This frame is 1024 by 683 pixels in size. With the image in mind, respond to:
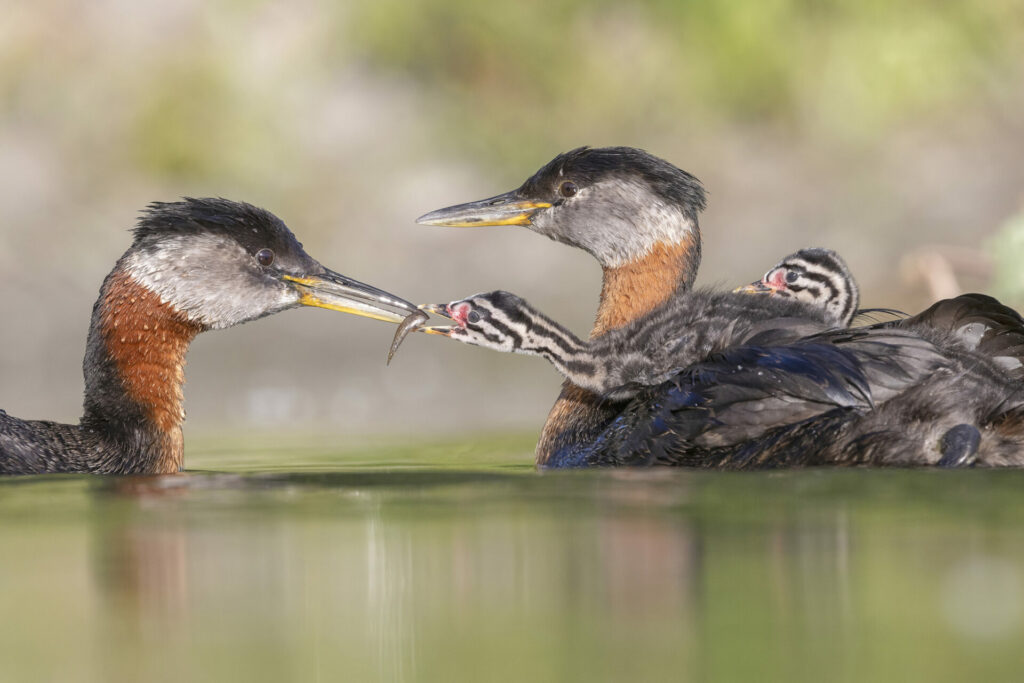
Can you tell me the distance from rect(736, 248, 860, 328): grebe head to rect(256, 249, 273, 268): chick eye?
200cm

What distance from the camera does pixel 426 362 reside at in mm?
11391

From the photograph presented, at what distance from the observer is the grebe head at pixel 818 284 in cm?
611

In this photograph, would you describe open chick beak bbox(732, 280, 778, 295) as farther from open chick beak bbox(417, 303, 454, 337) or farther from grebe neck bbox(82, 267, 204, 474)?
grebe neck bbox(82, 267, 204, 474)

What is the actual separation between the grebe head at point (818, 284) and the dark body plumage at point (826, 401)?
1.54ft

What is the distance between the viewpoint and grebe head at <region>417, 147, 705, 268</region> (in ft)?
21.7

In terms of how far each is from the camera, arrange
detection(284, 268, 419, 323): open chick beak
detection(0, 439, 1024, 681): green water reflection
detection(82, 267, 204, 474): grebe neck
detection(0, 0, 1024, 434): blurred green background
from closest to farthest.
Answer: detection(0, 439, 1024, 681): green water reflection
detection(82, 267, 204, 474): grebe neck
detection(284, 268, 419, 323): open chick beak
detection(0, 0, 1024, 434): blurred green background

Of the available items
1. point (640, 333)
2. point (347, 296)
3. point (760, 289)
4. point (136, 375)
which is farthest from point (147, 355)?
point (760, 289)

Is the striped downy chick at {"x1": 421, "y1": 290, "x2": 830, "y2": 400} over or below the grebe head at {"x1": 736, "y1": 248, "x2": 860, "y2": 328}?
below

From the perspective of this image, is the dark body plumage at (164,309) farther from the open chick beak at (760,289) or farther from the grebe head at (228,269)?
the open chick beak at (760,289)

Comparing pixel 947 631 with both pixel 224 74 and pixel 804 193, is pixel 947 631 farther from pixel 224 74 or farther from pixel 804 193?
pixel 224 74

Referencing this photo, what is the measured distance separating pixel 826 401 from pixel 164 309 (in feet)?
9.03

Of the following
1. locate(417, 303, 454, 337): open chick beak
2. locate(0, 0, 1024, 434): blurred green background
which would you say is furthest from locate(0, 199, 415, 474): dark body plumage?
locate(0, 0, 1024, 434): blurred green background

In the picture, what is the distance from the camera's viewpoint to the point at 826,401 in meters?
4.98

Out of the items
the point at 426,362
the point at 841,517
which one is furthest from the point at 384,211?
the point at 841,517
